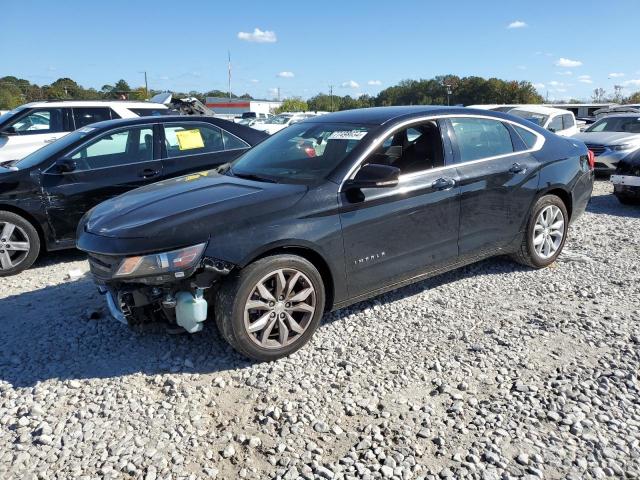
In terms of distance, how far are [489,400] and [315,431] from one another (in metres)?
1.02

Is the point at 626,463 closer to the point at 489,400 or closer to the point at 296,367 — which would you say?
the point at 489,400

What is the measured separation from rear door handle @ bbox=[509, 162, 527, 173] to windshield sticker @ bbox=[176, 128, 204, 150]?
3.63 m

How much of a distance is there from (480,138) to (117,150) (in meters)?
3.98

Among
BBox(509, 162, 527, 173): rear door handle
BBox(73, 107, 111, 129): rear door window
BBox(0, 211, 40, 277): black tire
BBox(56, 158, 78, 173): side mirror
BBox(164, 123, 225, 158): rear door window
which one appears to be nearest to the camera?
BBox(509, 162, 527, 173): rear door handle

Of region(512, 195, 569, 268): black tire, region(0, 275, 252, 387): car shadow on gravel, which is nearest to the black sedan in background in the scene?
region(0, 275, 252, 387): car shadow on gravel

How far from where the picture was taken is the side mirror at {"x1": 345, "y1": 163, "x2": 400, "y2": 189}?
360 centimetres

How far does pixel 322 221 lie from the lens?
3529mm

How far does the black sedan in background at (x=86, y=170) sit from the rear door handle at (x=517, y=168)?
3.34 metres

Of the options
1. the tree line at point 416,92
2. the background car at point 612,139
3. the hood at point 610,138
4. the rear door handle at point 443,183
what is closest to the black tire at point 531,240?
the rear door handle at point 443,183

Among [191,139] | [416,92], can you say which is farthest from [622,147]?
[416,92]

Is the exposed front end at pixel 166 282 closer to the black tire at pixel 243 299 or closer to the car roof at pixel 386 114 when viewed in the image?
the black tire at pixel 243 299

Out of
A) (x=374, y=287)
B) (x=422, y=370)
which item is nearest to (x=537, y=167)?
(x=374, y=287)

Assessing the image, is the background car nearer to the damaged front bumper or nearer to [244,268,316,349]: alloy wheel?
[244,268,316,349]: alloy wheel

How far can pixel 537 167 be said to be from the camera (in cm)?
487
